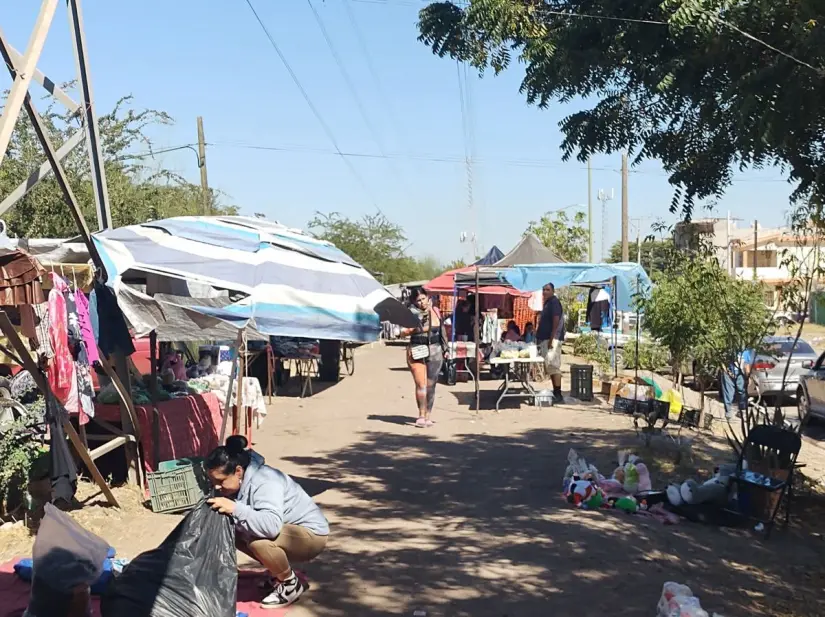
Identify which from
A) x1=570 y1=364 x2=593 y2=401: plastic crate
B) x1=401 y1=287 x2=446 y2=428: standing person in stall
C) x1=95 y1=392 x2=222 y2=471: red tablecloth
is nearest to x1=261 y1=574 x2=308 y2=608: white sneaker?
x1=95 y1=392 x2=222 y2=471: red tablecloth

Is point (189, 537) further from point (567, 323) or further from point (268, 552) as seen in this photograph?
point (567, 323)

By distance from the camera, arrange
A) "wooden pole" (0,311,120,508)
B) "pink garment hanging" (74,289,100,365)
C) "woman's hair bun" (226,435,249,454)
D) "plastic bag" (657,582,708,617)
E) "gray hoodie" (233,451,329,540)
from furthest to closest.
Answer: "pink garment hanging" (74,289,100,365) → "wooden pole" (0,311,120,508) → "woman's hair bun" (226,435,249,454) → "gray hoodie" (233,451,329,540) → "plastic bag" (657,582,708,617)

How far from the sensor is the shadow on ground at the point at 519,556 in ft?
18.0

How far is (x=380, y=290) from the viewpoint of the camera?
7.91 metres

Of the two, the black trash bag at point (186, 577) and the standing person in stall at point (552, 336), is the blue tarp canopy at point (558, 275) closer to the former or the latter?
the standing person in stall at point (552, 336)

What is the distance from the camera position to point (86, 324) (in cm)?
645

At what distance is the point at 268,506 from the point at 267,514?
0.21ft

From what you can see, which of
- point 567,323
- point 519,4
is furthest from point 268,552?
point 567,323

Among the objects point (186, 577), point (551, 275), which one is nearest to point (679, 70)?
point (186, 577)

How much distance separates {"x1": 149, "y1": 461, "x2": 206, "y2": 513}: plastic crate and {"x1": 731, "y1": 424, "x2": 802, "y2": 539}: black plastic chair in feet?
16.3

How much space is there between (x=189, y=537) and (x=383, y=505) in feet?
11.1

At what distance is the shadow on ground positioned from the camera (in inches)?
215

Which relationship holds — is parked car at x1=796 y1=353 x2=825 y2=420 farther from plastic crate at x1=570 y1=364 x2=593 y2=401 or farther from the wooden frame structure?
the wooden frame structure

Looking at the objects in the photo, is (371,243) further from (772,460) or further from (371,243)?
(772,460)
